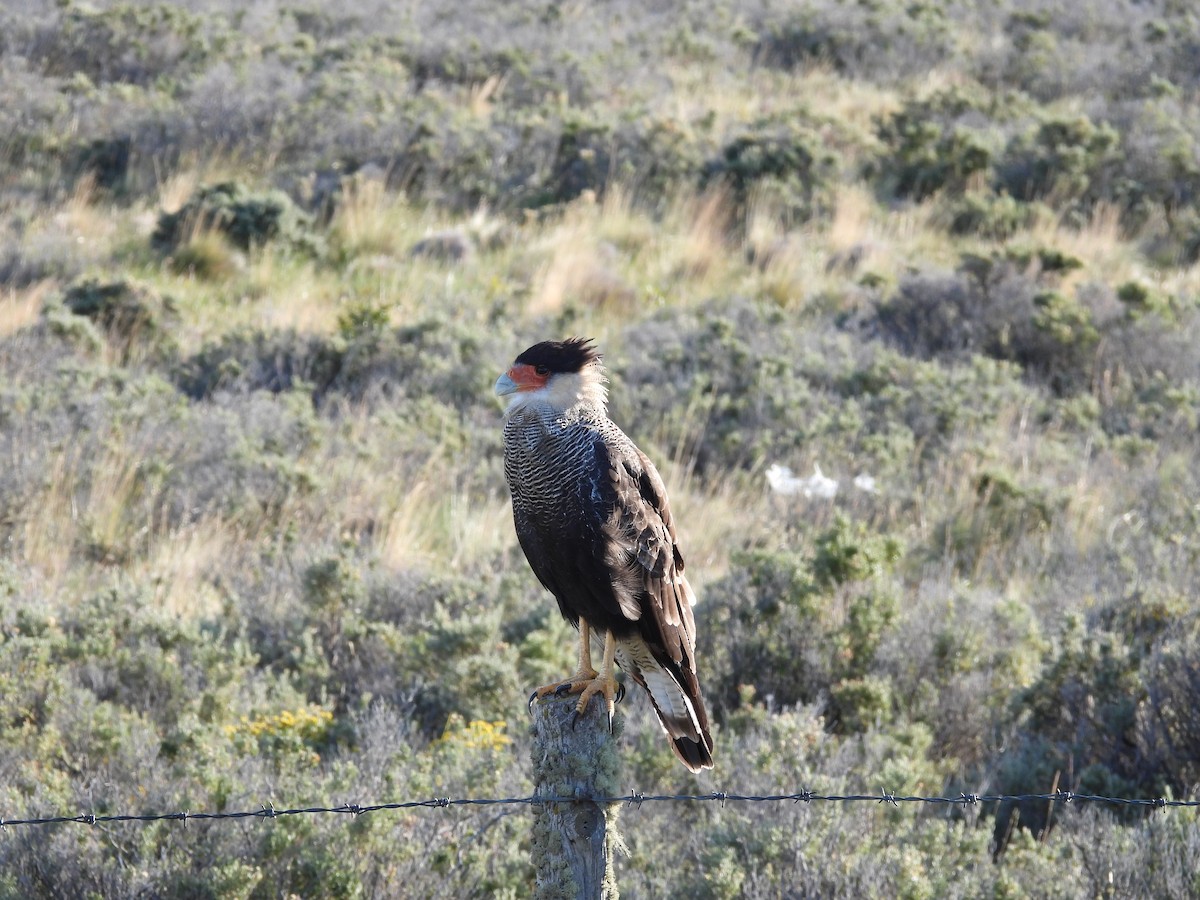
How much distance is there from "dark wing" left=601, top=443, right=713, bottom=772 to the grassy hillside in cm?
56

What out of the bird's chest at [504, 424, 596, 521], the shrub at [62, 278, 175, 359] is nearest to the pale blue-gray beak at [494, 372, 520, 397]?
the bird's chest at [504, 424, 596, 521]

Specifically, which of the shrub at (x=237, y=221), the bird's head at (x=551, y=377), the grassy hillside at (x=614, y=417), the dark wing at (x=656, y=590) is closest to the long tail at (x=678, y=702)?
the dark wing at (x=656, y=590)

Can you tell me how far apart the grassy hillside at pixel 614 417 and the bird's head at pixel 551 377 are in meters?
1.37

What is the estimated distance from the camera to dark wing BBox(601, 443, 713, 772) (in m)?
3.69

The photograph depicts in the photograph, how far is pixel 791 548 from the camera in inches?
267

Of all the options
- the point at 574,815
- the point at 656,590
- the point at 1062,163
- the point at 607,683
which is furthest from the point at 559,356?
the point at 1062,163

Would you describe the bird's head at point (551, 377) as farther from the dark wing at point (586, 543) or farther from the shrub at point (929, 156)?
the shrub at point (929, 156)

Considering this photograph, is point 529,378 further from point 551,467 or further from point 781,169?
point 781,169

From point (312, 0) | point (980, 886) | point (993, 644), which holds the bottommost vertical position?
Answer: point (312, 0)

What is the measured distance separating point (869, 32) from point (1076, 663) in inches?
568

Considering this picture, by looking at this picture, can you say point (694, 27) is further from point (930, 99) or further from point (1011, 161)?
point (1011, 161)

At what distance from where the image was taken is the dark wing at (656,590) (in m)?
3.69

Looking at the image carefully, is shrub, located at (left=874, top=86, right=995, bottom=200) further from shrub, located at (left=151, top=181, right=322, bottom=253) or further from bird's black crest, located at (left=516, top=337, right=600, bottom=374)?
bird's black crest, located at (left=516, top=337, right=600, bottom=374)

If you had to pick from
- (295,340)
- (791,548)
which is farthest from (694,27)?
(791,548)
